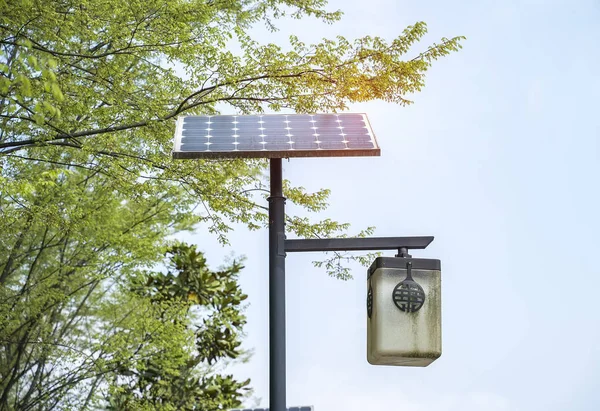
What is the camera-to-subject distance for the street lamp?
4293 mm

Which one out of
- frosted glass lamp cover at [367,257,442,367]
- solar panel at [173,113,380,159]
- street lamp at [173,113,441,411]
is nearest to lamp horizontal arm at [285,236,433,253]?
street lamp at [173,113,441,411]

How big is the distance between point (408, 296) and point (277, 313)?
68 cm

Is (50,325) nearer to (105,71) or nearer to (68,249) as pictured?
(68,249)

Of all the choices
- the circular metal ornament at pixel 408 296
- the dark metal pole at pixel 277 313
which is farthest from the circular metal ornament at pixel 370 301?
the dark metal pole at pixel 277 313

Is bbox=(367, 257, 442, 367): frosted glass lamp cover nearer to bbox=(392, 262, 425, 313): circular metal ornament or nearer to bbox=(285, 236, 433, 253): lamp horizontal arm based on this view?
bbox=(392, 262, 425, 313): circular metal ornament

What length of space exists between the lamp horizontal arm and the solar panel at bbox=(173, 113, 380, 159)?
52cm

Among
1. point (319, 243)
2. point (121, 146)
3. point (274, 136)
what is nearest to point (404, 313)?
point (319, 243)

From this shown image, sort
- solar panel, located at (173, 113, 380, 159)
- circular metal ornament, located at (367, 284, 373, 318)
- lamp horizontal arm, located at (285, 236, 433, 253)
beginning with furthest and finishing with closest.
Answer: solar panel, located at (173, 113, 380, 159) < lamp horizontal arm, located at (285, 236, 433, 253) < circular metal ornament, located at (367, 284, 373, 318)

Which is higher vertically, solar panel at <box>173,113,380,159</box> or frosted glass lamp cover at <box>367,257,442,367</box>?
solar panel at <box>173,113,380,159</box>

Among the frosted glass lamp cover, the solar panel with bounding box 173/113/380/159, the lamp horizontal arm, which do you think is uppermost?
the solar panel with bounding box 173/113/380/159

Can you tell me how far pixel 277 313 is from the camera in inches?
180

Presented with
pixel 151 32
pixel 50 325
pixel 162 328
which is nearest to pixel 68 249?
pixel 50 325

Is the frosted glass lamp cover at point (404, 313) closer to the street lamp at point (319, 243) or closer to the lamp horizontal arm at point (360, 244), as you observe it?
the street lamp at point (319, 243)

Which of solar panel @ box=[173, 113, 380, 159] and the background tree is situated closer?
solar panel @ box=[173, 113, 380, 159]
